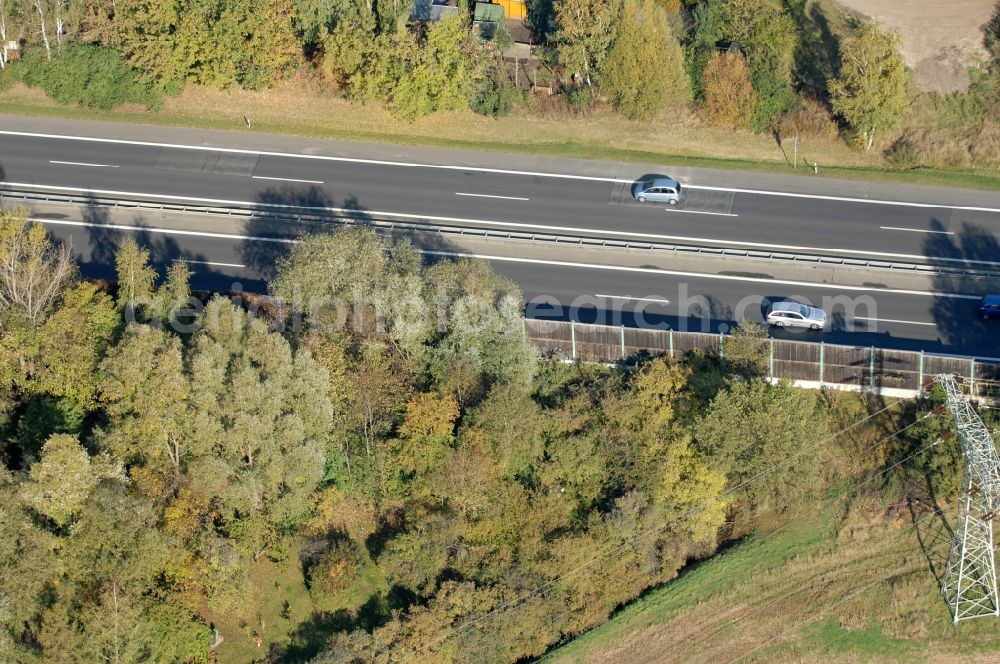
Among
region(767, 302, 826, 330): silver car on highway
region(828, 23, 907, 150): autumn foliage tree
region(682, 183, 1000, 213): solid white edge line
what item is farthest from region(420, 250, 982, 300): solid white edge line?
region(828, 23, 907, 150): autumn foliage tree

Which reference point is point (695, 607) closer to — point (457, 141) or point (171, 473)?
point (171, 473)

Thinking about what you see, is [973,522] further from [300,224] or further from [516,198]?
[300,224]

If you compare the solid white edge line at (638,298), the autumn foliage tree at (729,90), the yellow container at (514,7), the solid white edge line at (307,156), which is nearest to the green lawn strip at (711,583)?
the solid white edge line at (638,298)

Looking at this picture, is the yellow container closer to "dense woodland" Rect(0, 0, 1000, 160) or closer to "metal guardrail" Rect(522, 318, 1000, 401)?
"dense woodland" Rect(0, 0, 1000, 160)

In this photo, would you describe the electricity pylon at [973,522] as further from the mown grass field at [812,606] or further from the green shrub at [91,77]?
the green shrub at [91,77]

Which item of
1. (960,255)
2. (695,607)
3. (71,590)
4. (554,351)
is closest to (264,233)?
(554,351)

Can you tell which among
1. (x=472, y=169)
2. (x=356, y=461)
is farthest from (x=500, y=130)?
(x=356, y=461)
